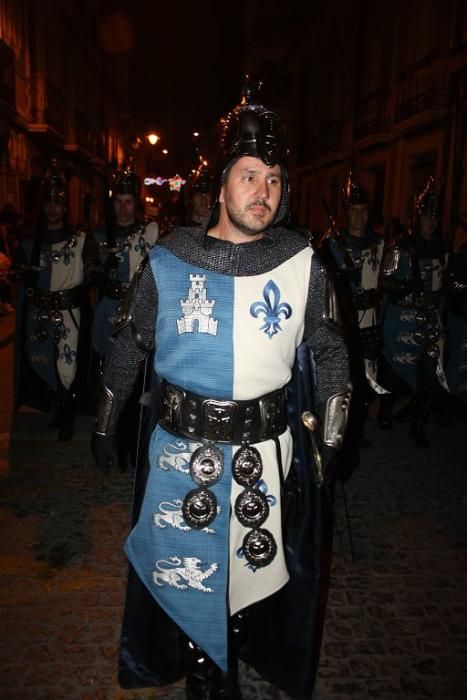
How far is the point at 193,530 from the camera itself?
2111mm

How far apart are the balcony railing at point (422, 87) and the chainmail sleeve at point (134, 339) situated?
11.6m

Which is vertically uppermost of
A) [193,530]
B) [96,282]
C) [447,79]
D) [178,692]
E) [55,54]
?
[55,54]

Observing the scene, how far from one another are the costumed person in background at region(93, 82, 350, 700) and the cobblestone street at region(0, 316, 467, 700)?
337mm

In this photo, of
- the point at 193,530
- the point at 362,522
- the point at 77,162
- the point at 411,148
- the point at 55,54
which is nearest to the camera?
the point at 193,530

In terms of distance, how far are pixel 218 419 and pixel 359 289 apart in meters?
3.65

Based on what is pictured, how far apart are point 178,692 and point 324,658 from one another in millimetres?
682

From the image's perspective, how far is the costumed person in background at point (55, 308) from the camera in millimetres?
5086

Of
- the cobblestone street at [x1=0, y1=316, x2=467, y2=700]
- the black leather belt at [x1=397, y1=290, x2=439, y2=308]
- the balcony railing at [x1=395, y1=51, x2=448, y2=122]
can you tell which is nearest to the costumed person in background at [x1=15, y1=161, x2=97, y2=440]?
the cobblestone street at [x1=0, y1=316, x2=467, y2=700]

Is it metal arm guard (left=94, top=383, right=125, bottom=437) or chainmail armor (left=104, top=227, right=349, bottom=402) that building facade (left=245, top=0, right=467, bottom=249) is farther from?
metal arm guard (left=94, top=383, right=125, bottom=437)

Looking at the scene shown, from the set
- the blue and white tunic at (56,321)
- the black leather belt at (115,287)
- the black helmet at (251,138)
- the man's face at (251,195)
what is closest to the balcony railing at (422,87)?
the black leather belt at (115,287)

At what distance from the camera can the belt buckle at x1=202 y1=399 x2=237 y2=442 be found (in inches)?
81.6

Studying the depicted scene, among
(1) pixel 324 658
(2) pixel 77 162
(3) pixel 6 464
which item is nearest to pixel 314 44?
(2) pixel 77 162

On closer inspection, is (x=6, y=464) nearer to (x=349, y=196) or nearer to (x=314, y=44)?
(x=349, y=196)

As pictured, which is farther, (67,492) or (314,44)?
(314,44)
